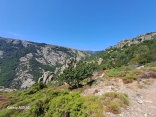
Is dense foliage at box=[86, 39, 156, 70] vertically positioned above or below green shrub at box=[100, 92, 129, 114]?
above

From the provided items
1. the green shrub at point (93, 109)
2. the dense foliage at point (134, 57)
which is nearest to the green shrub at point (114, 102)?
the green shrub at point (93, 109)

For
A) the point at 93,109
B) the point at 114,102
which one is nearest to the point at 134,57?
the point at 114,102

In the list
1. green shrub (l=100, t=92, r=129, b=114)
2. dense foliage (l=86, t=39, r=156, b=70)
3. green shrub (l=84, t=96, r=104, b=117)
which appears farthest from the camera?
dense foliage (l=86, t=39, r=156, b=70)

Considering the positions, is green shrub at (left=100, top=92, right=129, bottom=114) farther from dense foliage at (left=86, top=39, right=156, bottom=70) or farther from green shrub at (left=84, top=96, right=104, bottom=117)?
dense foliage at (left=86, top=39, right=156, bottom=70)

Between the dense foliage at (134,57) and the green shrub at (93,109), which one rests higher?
the dense foliage at (134,57)

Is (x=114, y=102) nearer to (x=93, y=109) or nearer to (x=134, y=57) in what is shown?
(x=93, y=109)

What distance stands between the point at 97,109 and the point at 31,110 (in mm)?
4422

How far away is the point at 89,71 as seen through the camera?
34094 mm

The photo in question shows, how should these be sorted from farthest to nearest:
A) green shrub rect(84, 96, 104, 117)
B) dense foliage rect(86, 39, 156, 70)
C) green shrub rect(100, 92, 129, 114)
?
dense foliage rect(86, 39, 156, 70), green shrub rect(100, 92, 129, 114), green shrub rect(84, 96, 104, 117)

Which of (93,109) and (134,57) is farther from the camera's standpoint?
(134,57)

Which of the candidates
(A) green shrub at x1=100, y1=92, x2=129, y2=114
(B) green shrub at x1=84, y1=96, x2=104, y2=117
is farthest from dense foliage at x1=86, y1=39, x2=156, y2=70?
(B) green shrub at x1=84, y1=96, x2=104, y2=117

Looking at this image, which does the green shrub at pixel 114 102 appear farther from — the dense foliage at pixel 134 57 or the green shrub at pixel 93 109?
the dense foliage at pixel 134 57

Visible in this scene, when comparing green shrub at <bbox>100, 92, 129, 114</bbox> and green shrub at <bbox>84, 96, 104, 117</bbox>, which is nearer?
green shrub at <bbox>84, 96, 104, 117</bbox>

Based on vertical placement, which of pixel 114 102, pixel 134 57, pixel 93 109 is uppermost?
pixel 134 57
